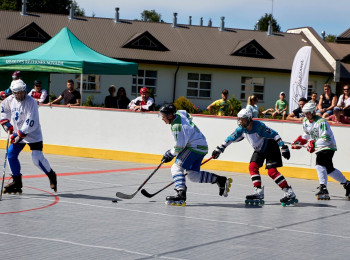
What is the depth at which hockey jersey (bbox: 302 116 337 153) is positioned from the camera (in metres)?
11.3

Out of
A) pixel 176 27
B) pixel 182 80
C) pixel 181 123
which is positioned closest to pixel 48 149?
pixel 181 123

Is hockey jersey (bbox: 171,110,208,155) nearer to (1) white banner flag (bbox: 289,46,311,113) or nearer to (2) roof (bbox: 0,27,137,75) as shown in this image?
(2) roof (bbox: 0,27,137,75)

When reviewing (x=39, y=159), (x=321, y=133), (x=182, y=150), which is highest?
(x=321, y=133)

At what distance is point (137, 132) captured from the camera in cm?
1681

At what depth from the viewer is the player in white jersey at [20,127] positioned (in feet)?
34.3

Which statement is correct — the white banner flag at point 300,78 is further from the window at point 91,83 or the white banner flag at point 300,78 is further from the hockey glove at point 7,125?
the window at point 91,83

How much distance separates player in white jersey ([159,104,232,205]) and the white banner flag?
10500 millimetres

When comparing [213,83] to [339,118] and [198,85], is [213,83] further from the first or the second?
[339,118]

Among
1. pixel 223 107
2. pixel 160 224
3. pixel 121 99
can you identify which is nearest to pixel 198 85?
pixel 121 99

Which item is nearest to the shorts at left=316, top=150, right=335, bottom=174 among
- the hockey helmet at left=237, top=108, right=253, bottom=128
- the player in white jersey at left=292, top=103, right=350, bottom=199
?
the player in white jersey at left=292, top=103, right=350, bottom=199

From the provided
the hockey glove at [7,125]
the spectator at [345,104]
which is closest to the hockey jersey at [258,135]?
the hockey glove at [7,125]

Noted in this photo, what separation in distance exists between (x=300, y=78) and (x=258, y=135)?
1107cm

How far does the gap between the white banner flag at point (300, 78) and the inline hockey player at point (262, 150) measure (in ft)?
32.4

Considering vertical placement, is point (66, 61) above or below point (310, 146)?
above
